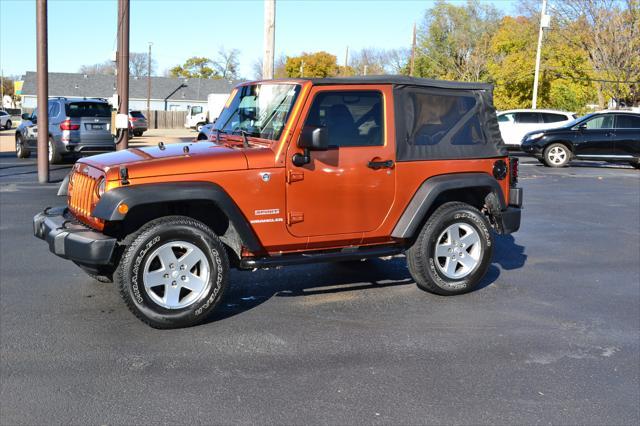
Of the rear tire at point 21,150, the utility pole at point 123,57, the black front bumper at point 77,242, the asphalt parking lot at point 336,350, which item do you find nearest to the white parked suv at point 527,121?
the utility pole at point 123,57

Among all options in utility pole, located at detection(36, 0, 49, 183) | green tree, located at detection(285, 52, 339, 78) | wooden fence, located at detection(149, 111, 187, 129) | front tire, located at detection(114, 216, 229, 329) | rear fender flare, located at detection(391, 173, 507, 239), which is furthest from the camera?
green tree, located at detection(285, 52, 339, 78)

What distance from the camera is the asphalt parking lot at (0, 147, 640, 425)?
4059 mm

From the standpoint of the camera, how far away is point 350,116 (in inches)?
236

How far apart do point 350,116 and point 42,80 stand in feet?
34.7

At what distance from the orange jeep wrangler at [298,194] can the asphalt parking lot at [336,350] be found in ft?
1.47

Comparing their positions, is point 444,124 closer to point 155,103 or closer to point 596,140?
point 596,140

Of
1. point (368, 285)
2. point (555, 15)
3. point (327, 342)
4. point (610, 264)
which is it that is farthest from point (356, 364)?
point (555, 15)

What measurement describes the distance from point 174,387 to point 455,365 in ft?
6.10

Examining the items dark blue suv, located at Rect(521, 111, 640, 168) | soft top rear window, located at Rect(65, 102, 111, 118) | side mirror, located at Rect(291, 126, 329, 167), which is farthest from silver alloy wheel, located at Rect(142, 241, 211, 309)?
dark blue suv, located at Rect(521, 111, 640, 168)

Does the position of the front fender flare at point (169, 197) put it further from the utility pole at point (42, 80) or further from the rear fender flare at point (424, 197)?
the utility pole at point (42, 80)

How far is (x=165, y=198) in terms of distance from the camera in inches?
206

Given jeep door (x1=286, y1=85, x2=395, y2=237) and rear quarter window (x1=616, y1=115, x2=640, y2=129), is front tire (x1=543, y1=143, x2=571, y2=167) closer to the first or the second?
rear quarter window (x1=616, y1=115, x2=640, y2=129)

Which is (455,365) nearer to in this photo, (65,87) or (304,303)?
(304,303)

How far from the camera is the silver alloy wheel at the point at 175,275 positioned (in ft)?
17.4
